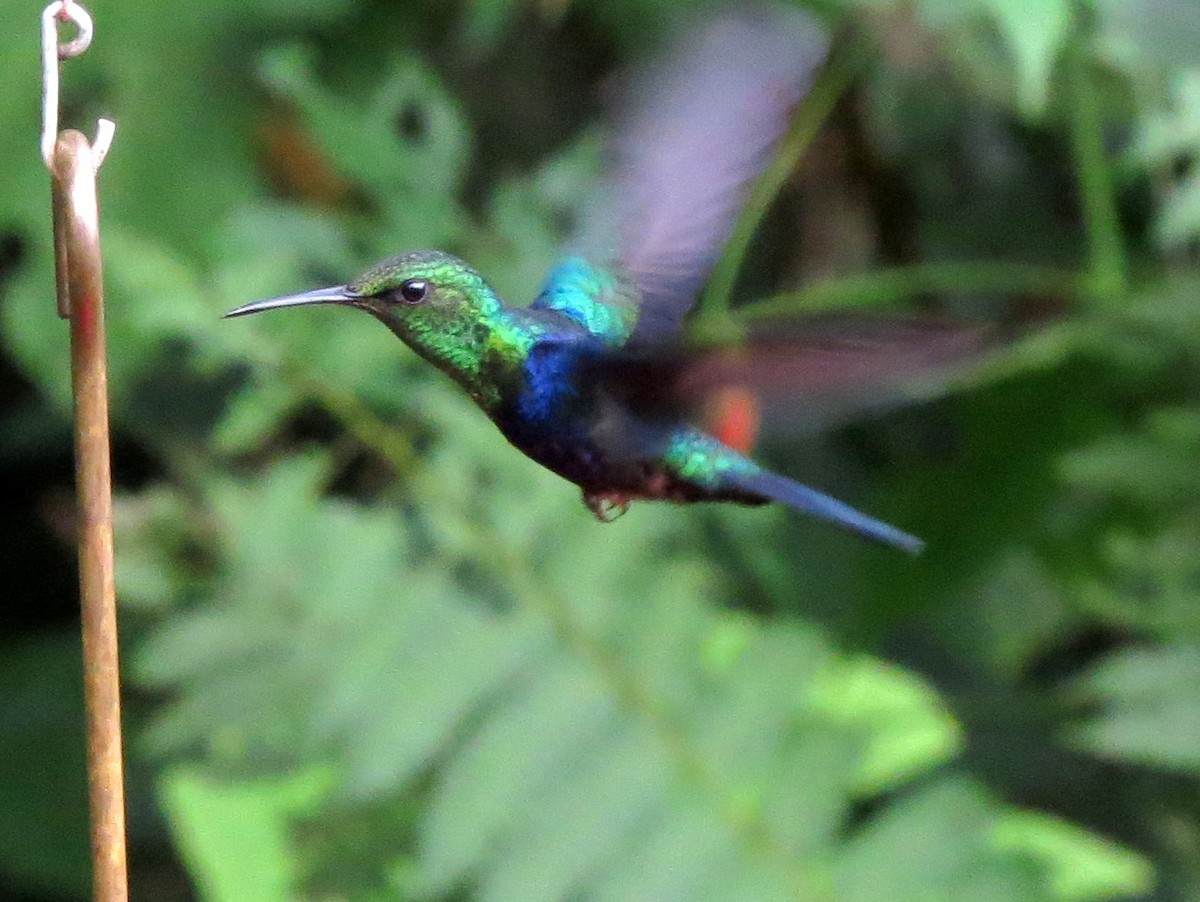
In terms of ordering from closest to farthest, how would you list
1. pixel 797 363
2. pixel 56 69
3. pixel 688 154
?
pixel 56 69 → pixel 797 363 → pixel 688 154

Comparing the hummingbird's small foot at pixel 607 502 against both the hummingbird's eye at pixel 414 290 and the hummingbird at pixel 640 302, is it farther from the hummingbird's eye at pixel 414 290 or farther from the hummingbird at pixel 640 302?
the hummingbird's eye at pixel 414 290

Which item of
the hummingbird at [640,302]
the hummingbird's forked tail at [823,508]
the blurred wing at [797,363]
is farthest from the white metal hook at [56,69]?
the hummingbird's forked tail at [823,508]

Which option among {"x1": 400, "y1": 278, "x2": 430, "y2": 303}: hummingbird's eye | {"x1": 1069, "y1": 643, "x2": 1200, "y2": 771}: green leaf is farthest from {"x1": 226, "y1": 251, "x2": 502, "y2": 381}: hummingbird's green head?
{"x1": 1069, "y1": 643, "x2": 1200, "y2": 771}: green leaf

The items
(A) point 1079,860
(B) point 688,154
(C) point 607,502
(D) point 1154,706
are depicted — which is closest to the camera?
(C) point 607,502

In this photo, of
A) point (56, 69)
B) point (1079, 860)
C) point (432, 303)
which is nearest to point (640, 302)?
point (432, 303)

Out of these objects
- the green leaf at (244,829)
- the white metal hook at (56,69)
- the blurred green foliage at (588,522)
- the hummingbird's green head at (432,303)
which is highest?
the blurred green foliage at (588,522)

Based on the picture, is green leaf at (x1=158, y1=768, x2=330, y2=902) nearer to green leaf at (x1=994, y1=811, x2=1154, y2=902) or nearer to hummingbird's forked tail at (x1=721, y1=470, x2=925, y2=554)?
green leaf at (x1=994, y1=811, x2=1154, y2=902)

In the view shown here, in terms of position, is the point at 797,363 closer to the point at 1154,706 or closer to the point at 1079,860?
the point at 1154,706
